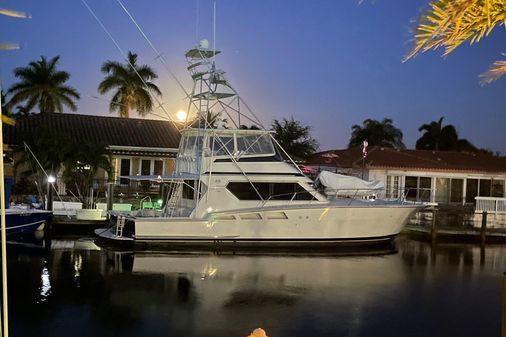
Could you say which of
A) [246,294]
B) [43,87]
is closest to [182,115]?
[246,294]

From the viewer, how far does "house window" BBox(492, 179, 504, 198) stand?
3238 cm

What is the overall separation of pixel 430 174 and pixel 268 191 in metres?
14.4

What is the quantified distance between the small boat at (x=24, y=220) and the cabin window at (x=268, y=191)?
7495 millimetres

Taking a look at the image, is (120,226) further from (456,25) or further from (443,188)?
(443,188)

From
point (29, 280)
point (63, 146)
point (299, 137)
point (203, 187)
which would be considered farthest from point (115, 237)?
point (299, 137)

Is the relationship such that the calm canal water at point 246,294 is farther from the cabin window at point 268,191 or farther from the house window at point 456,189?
the house window at point 456,189

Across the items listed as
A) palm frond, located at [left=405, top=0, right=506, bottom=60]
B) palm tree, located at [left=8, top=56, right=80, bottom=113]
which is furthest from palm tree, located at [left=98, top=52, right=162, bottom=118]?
palm frond, located at [left=405, top=0, right=506, bottom=60]

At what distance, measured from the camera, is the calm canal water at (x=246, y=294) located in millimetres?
11547

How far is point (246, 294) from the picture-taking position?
14.3 metres

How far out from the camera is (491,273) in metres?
18.4

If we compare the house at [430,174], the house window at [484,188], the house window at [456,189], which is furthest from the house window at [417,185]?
the house window at [484,188]

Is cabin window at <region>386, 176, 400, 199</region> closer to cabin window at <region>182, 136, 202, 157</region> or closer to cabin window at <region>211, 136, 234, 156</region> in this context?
cabin window at <region>211, 136, 234, 156</region>

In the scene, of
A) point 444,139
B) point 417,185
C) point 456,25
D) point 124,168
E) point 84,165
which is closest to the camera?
point 456,25

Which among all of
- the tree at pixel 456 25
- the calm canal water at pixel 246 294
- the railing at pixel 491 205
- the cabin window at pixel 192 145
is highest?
the tree at pixel 456 25
